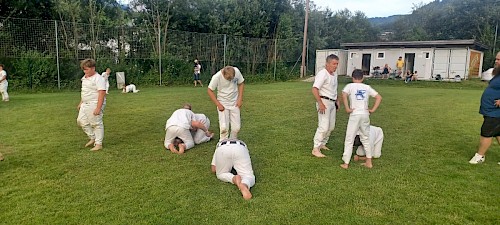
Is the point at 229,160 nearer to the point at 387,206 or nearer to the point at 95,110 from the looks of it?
the point at 387,206

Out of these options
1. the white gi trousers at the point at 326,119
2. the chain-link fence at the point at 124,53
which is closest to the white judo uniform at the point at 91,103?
the white gi trousers at the point at 326,119

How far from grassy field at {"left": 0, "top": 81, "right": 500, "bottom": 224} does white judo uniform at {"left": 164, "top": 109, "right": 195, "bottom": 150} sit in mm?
195

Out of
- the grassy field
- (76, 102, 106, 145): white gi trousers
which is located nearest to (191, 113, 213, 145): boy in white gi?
the grassy field

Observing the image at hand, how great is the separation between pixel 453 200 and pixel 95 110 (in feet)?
15.9

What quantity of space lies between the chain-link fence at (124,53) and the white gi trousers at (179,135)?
12255mm

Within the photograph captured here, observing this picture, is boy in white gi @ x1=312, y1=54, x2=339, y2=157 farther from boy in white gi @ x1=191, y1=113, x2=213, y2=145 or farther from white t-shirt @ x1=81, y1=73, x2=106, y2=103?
white t-shirt @ x1=81, y1=73, x2=106, y2=103

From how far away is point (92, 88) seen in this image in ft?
18.0

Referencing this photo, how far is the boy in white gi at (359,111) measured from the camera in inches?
185

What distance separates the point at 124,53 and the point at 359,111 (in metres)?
15.9

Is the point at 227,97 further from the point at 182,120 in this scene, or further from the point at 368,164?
the point at 368,164

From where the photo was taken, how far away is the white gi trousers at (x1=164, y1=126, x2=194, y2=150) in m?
5.62

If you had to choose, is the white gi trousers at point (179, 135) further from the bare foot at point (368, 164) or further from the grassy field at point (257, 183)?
the bare foot at point (368, 164)

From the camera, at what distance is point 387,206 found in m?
3.61

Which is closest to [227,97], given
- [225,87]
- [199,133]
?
[225,87]
